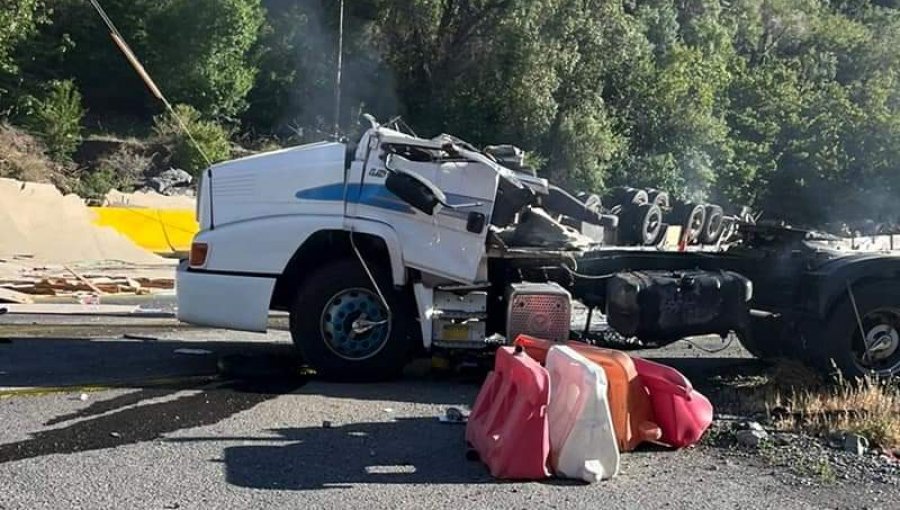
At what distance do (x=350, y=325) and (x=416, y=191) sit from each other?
4.29 feet

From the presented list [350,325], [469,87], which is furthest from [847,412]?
[469,87]

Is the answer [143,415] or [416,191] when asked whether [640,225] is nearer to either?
[416,191]

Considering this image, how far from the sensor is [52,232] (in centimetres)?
2078

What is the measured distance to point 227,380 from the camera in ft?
30.6

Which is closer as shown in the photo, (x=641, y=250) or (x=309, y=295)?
(x=309, y=295)

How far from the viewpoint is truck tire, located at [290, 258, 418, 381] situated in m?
9.34

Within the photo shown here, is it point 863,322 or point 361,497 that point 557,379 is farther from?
point 863,322

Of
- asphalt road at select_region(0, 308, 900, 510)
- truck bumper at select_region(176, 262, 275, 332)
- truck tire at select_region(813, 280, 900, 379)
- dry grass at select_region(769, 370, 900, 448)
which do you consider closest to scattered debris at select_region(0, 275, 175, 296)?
asphalt road at select_region(0, 308, 900, 510)

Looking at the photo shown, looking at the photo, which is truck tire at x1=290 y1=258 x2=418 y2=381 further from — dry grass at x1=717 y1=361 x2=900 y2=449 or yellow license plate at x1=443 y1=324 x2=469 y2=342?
dry grass at x1=717 y1=361 x2=900 y2=449

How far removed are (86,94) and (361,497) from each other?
3421cm

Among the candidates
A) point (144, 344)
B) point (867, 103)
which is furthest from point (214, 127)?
point (867, 103)

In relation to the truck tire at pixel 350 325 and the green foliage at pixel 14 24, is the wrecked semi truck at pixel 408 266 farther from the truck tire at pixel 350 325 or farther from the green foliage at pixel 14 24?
the green foliage at pixel 14 24

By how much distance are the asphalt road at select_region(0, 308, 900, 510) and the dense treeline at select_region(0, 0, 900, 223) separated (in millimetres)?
23186

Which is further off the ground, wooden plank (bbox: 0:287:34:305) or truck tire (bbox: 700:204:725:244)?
truck tire (bbox: 700:204:725:244)
